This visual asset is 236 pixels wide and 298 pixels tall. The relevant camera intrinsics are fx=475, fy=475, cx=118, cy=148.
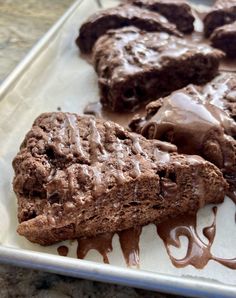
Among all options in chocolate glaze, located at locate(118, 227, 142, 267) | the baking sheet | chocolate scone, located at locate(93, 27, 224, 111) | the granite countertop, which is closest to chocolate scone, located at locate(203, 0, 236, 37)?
chocolate scone, located at locate(93, 27, 224, 111)

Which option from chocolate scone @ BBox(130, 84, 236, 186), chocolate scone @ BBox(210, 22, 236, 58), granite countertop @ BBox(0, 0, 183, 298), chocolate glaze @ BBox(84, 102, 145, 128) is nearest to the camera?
granite countertop @ BBox(0, 0, 183, 298)

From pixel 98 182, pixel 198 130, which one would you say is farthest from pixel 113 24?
pixel 98 182

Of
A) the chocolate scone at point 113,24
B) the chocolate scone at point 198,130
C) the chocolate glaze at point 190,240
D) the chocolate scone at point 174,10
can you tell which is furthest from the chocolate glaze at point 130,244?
the chocolate scone at point 174,10

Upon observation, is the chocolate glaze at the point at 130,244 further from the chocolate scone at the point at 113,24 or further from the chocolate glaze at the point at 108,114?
the chocolate scone at the point at 113,24

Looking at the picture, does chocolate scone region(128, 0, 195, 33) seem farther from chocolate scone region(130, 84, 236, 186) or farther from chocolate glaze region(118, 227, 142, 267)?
chocolate glaze region(118, 227, 142, 267)

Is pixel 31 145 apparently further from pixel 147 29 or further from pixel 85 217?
pixel 147 29

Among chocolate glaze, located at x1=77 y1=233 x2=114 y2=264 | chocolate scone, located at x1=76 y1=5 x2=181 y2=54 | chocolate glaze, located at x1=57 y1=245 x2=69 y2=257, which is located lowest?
chocolate glaze, located at x1=77 y1=233 x2=114 y2=264
